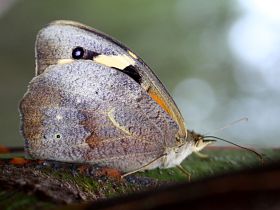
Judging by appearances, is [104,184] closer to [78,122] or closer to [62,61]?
[78,122]

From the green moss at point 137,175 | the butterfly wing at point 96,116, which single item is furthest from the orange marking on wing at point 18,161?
the butterfly wing at point 96,116

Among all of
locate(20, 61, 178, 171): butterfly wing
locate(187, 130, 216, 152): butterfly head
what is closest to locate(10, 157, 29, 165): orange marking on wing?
locate(20, 61, 178, 171): butterfly wing

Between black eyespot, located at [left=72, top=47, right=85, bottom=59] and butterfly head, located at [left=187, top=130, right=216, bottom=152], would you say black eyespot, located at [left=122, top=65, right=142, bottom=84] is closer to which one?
black eyespot, located at [left=72, top=47, right=85, bottom=59]

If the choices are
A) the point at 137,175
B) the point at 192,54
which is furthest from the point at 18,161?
the point at 192,54

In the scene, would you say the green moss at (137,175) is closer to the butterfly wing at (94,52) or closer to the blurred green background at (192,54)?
the butterfly wing at (94,52)

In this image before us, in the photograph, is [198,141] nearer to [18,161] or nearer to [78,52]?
[78,52]

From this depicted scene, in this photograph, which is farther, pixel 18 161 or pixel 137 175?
pixel 137 175

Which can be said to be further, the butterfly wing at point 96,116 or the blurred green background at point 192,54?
the blurred green background at point 192,54
